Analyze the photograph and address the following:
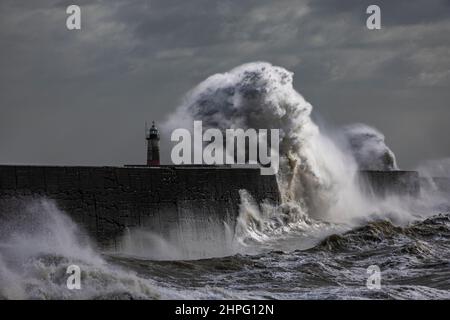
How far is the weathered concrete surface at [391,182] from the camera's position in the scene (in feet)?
77.7

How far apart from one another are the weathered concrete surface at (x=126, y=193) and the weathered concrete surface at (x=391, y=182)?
26.5ft

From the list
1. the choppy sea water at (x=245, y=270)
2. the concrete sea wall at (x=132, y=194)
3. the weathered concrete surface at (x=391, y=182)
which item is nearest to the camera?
the choppy sea water at (x=245, y=270)

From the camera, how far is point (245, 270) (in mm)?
12898

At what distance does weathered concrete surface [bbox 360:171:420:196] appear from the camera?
2370cm

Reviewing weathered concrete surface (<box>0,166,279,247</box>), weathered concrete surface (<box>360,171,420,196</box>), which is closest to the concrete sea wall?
weathered concrete surface (<box>0,166,279,247</box>)

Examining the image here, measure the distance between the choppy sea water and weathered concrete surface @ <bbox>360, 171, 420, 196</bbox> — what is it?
6.39 metres

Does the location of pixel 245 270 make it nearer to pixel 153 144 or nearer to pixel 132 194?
pixel 132 194

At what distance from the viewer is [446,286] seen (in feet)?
39.7

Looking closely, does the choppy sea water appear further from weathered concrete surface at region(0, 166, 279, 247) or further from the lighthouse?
the lighthouse

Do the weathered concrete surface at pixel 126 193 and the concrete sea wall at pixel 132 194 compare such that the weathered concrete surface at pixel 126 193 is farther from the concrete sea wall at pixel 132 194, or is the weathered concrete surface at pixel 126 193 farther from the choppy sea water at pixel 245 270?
the choppy sea water at pixel 245 270

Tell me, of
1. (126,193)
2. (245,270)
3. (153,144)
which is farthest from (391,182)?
(126,193)

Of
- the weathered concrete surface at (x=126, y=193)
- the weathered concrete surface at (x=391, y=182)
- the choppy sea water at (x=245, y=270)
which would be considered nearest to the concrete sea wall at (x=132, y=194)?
the weathered concrete surface at (x=126, y=193)

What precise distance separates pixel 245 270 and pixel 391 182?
42.7 ft
